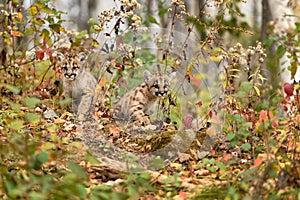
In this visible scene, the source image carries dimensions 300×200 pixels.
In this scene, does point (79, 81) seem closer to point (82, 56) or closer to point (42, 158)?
point (82, 56)

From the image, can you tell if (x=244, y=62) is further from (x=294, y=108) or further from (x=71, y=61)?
(x=71, y=61)

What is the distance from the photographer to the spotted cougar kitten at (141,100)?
3803 millimetres

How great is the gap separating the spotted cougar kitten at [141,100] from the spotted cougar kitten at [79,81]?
0.22m

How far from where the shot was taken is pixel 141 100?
3.99 metres

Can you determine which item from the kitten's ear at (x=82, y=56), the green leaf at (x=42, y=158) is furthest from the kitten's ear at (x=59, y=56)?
the green leaf at (x=42, y=158)

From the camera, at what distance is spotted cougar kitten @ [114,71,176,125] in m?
3.80

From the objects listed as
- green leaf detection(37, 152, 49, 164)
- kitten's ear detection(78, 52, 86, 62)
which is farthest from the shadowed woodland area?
green leaf detection(37, 152, 49, 164)

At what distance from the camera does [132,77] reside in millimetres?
3947

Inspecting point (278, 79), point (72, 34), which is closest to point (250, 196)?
point (72, 34)

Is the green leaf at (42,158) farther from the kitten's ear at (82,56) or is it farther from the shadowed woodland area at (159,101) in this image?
the kitten's ear at (82,56)

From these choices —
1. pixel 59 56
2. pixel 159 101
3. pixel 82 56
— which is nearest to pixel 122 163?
pixel 159 101

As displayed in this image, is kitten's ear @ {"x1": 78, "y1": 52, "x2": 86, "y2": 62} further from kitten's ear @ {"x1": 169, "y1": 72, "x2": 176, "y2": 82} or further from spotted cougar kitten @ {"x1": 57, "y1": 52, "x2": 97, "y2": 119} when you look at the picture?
kitten's ear @ {"x1": 169, "y1": 72, "x2": 176, "y2": 82}

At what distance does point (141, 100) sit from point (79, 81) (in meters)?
0.47

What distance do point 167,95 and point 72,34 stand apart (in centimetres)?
71
